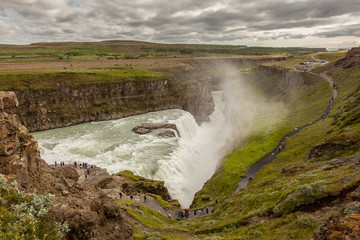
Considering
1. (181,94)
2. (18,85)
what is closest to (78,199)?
(18,85)

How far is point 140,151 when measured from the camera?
5312cm

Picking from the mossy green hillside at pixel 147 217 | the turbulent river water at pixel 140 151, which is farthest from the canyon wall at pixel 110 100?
the mossy green hillside at pixel 147 217

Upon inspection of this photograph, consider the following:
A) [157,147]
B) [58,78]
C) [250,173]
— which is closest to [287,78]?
[250,173]

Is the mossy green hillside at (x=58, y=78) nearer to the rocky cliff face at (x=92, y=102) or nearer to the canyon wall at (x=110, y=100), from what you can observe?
the canyon wall at (x=110, y=100)

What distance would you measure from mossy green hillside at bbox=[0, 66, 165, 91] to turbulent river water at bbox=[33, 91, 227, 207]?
16.1 meters

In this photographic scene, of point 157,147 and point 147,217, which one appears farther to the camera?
point 157,147

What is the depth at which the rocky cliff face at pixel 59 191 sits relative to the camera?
11.6 metres

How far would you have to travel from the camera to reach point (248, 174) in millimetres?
48438

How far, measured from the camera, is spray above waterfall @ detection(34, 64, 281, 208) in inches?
1837

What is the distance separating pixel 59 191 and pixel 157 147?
4190cm

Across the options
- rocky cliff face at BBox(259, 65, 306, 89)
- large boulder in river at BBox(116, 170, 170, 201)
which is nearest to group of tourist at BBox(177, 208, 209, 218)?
large boulder in river at BBox(116, 170, 170, 201)

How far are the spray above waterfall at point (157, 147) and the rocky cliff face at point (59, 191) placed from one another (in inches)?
1147

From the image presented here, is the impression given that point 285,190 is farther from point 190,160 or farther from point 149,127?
point 149,127

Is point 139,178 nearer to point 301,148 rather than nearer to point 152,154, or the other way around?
point 152,154
